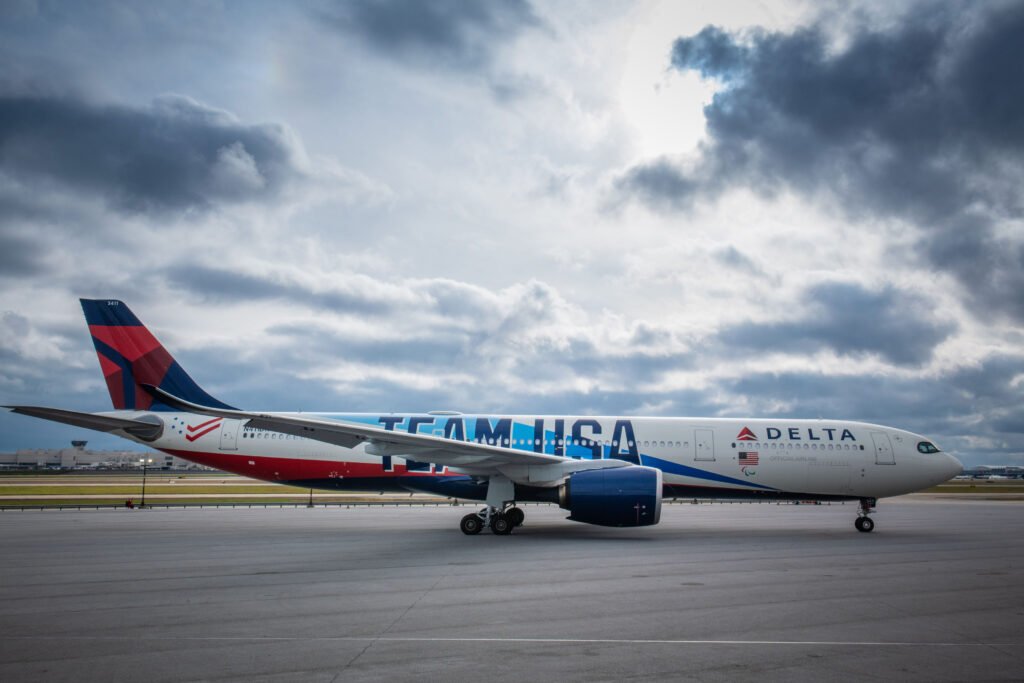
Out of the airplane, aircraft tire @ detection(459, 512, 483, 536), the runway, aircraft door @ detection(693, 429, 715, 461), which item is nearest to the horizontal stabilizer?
the airplane

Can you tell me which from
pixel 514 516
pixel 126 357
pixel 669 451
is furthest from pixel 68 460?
pixel 669 451

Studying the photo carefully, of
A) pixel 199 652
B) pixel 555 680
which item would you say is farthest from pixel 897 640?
pixel 199 652

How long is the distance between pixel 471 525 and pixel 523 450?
282 centimetres

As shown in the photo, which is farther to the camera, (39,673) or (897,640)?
(897,640)

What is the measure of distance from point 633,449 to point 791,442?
16.6ft

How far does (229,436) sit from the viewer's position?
2128 centimetres

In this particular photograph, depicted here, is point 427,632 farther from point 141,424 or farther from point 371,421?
point 141,424

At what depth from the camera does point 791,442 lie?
67.1 feet

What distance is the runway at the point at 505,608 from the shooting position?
6047 mm

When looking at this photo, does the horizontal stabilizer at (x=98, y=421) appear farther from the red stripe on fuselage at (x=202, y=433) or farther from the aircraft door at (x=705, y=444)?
the aircraft door at (x=705, y=444)

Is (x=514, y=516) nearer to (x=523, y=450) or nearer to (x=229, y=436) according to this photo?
(x=523, y=450)

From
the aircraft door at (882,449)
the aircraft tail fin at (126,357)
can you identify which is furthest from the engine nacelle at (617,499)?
the aircraft tail fin at (126,357)

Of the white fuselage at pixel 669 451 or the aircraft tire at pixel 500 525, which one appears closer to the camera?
the aircraft tire at pixel 500 525

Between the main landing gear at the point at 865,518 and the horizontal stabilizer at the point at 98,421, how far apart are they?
2243 cm
